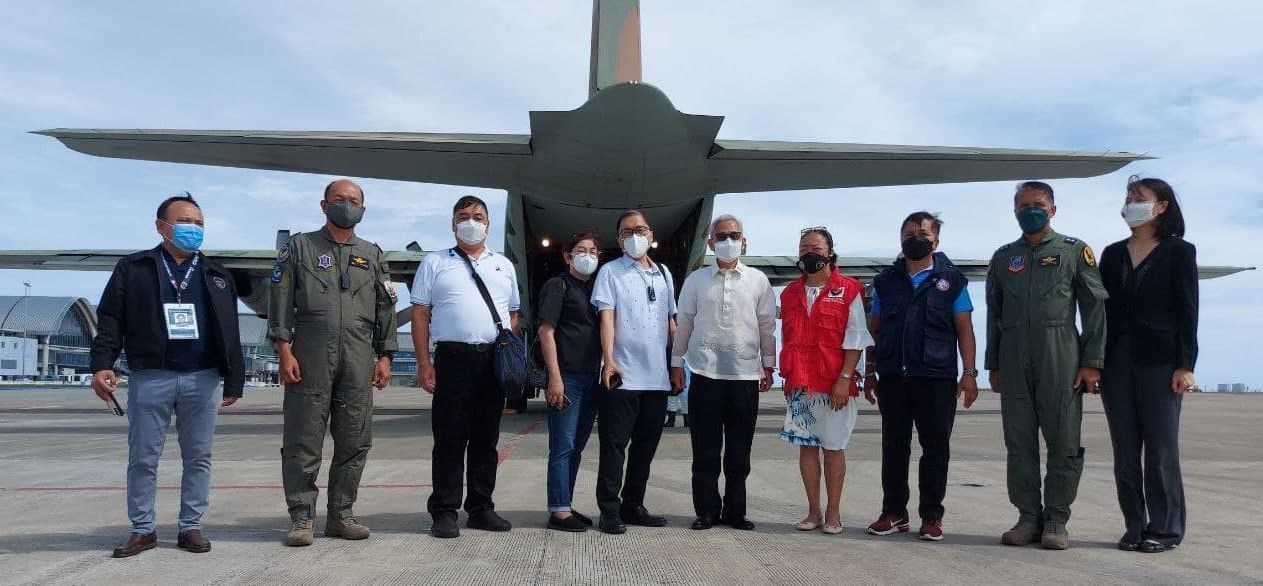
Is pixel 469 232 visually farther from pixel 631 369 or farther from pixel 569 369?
pixel 631 369

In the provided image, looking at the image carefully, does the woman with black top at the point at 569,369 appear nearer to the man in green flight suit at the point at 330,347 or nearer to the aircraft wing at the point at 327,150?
the man in green flight suit at the point at 330,347

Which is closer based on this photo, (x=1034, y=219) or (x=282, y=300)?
(x=282, y=300)

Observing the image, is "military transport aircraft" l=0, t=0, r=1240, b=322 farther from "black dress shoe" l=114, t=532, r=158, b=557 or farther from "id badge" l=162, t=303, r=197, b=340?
"black dress shoe" l=114, t=532, r=158, b=557

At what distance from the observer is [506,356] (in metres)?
4.73

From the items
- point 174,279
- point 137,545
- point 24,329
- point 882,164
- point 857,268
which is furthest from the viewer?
point 24,329

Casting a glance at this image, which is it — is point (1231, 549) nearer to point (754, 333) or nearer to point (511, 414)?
point (754, 333)

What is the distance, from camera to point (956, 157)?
8.45 m

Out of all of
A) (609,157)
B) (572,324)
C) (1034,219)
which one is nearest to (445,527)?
(572,324)

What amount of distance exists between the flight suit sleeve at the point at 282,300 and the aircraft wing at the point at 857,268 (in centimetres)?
1266

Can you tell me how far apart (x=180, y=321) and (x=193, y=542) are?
1113 mm

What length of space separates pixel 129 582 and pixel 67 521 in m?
1.94

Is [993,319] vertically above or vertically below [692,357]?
above

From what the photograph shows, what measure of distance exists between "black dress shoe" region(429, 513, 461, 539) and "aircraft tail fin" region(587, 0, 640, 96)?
6.47m

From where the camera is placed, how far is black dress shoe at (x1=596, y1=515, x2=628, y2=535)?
4.69 m
